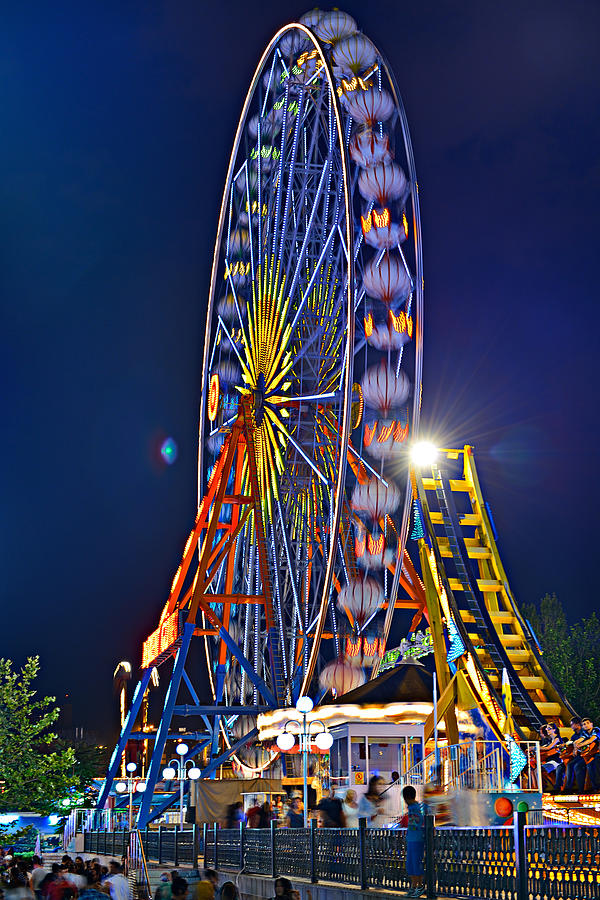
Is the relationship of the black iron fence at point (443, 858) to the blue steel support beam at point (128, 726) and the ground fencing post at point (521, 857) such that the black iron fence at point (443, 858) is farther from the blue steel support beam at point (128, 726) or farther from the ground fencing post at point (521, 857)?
the blue steel support beam at point (128, 726)

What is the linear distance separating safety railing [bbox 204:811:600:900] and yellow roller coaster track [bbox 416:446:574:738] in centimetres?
722

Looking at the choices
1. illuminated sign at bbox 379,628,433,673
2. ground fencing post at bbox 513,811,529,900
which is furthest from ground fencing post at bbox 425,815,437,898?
illuminated sign at bbox 379,628,433,673

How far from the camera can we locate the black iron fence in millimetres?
9273

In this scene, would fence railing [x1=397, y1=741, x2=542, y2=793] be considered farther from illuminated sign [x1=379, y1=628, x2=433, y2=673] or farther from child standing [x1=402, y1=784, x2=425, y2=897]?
illuminated sign [x1=379, y1=628, x2=433, y2=673]

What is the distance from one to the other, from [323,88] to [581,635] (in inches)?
1257

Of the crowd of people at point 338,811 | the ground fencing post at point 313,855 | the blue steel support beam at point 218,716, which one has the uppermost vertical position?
the blue steel support beam at point 218,716

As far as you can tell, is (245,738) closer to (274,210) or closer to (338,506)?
(338,506)

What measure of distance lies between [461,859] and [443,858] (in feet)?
1.44

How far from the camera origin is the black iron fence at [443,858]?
927cm

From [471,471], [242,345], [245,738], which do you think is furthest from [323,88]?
[245,738]

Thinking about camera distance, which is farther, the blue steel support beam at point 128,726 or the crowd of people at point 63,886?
the blue steel support beam at point 128,726

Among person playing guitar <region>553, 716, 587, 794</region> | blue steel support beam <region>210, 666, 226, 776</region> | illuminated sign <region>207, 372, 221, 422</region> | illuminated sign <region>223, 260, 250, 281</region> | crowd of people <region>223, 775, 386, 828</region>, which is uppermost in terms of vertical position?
illuminated sign <region>223, 260, 250, 281</region>

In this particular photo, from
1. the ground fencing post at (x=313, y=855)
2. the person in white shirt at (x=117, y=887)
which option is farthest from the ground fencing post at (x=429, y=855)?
the person in white shirt at (x=117, y=887)

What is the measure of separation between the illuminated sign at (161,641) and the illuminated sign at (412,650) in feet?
20.9
